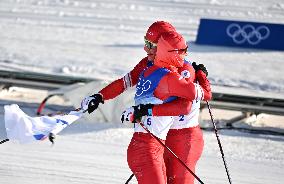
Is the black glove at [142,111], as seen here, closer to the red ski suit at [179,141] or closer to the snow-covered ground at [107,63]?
the red ski suit at [179,141]

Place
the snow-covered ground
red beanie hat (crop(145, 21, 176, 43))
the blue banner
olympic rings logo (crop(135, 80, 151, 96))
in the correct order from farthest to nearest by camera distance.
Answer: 1. the blue banner
2. the snow-covered ground
3. red beanie hat (crop(145, 21, 176, 43))
4. olympic rings logo (crop(135, 80, 151, 96))

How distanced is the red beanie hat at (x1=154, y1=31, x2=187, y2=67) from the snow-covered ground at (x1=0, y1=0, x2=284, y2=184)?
3.10 metres

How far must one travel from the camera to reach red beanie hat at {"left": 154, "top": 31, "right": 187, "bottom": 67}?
5.75 m

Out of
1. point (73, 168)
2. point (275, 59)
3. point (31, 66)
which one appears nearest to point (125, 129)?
point (73, 168)

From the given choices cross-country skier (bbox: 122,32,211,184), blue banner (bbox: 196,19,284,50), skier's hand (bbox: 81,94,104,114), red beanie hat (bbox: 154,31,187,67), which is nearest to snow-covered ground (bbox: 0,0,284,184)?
blue banner (bbox: 196,19,284,50)

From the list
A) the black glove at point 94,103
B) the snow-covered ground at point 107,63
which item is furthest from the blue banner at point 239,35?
the black glove at point 94,103

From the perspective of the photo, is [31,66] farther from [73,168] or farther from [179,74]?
[179,74]

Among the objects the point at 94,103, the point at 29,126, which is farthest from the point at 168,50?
the point at 29,126

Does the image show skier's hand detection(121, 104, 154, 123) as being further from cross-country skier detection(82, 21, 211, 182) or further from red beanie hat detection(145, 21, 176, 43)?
red beanie hat detection(145, 21, 176, 43)

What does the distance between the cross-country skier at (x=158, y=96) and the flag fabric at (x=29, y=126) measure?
589 mm

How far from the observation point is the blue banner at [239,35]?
1817cm

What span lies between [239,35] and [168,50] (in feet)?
43.7

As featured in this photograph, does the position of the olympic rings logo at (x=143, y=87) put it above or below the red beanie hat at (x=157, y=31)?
below

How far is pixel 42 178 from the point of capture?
27.9 feet
